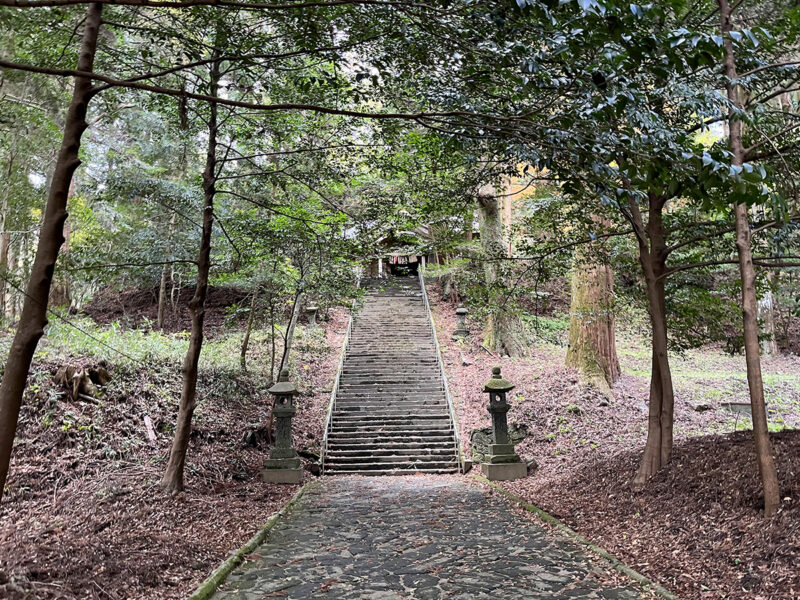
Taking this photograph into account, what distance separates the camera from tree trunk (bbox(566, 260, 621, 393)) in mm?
12969

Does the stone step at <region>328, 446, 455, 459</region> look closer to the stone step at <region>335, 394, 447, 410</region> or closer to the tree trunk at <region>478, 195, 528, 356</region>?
the stone step at <region>335, 394, 447, 410</region>

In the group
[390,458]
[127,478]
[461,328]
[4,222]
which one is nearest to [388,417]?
[390,458]

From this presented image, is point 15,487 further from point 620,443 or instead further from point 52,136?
point 620,443

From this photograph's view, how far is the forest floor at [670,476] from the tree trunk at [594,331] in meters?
0.47

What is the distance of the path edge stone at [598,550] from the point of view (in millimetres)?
4125

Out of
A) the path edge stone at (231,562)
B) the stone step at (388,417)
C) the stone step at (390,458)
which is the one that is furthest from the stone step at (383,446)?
the path edge stone at (231,562)

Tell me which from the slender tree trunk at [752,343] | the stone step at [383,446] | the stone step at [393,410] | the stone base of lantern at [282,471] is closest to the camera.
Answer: the slender tree trunk at [752,343]

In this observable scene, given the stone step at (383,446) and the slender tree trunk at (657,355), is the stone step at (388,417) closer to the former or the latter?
the stone step at (383,446)

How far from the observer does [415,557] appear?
526cm

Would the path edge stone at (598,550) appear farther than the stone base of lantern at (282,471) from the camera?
No

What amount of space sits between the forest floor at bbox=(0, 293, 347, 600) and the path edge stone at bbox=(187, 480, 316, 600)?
0.37 ft

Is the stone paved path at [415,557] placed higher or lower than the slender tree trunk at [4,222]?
lower

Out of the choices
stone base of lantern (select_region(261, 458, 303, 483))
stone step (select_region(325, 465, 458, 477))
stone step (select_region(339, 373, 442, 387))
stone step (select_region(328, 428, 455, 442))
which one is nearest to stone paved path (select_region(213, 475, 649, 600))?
stone base of lantern (select_region(261, 458, 303, 483))

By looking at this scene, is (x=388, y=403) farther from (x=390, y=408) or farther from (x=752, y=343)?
(x=752, y=343)
